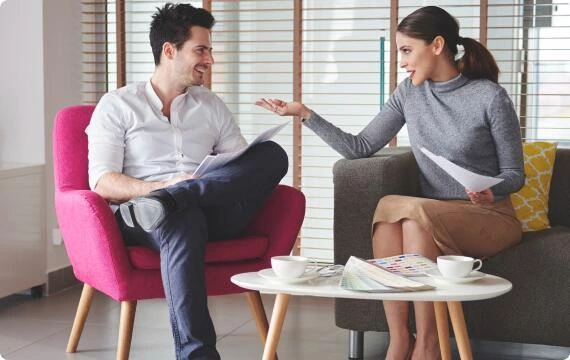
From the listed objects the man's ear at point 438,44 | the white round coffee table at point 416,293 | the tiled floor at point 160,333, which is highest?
the man's ear at point 438,44

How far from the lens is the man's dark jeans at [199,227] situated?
9.29ft

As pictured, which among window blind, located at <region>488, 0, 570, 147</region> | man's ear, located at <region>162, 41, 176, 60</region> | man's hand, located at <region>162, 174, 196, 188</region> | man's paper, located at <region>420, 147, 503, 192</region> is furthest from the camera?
window blind, located at <region>488, 0, 570, 147</region>

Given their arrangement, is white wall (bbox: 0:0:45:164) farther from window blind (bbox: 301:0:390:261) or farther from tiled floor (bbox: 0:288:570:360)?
window blind (bbox: 301:0:390:261)

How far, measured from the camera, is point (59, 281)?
14.7 ft

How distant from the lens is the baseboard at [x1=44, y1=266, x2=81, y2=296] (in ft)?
14.4

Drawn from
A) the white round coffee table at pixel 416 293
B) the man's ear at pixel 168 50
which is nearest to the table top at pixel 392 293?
the white round coffee table at pixel 416 293

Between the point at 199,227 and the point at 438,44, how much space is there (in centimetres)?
102

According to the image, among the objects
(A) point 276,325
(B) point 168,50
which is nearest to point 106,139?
(B) point 168,50

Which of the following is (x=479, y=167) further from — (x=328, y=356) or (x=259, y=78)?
(x=259, y=78)

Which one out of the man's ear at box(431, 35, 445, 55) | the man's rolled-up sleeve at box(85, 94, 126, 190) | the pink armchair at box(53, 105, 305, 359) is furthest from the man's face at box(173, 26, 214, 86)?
the man's ear at box(431, 35, 445, 55)

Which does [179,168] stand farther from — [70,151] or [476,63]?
[476,63]

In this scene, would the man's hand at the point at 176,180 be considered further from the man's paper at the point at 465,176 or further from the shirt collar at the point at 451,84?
the shirt collar at the point at 451,84

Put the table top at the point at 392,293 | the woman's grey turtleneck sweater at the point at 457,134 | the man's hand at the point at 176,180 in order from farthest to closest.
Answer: the woman's grey turtleneck sweater at the point at 457,134
the man's hand at the point at 176,180
the table top at the point at 392,293

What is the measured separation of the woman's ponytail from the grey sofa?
14.3 inches
